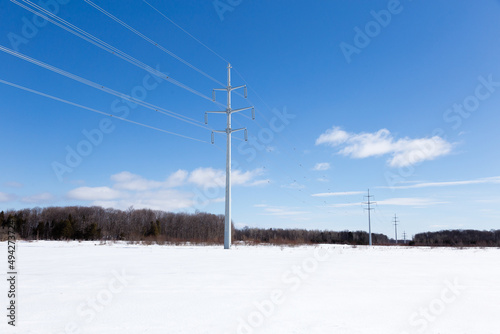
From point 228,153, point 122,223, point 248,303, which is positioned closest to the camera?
point 248,303

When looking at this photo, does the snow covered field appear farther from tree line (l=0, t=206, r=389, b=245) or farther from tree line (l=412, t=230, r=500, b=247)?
tree line (l=412, t=230, r=500, b=247)

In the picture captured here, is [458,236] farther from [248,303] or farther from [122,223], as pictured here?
[248,303]

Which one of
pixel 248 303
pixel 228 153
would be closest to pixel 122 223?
pixel 228 153

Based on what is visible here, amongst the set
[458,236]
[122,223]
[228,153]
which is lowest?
[458,236]

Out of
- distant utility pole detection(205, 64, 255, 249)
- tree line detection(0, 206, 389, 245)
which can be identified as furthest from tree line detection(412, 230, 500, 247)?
distant utility pole detection(205, 64, 255, 249)

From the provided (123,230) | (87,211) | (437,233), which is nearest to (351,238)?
(437,233)

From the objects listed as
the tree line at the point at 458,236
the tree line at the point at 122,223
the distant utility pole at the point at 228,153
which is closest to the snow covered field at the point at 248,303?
the distant utility pole at the point at 228,153

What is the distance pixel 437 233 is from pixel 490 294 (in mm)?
99956

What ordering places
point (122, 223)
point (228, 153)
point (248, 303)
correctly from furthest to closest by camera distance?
point (122, 223), point (228, 153), point (248, 303)

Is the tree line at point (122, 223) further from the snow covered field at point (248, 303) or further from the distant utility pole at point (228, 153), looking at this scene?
the snow covered field at point (248, 303)

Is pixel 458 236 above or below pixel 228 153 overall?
below

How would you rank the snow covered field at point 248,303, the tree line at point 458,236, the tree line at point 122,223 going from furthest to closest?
the tree line at point 458,236 → the tree line at point 122,223 → the snow covered field at point 248,303

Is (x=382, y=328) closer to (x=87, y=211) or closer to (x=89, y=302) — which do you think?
(x=89, y=302)

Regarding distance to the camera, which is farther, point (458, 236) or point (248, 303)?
point (458, 236)
